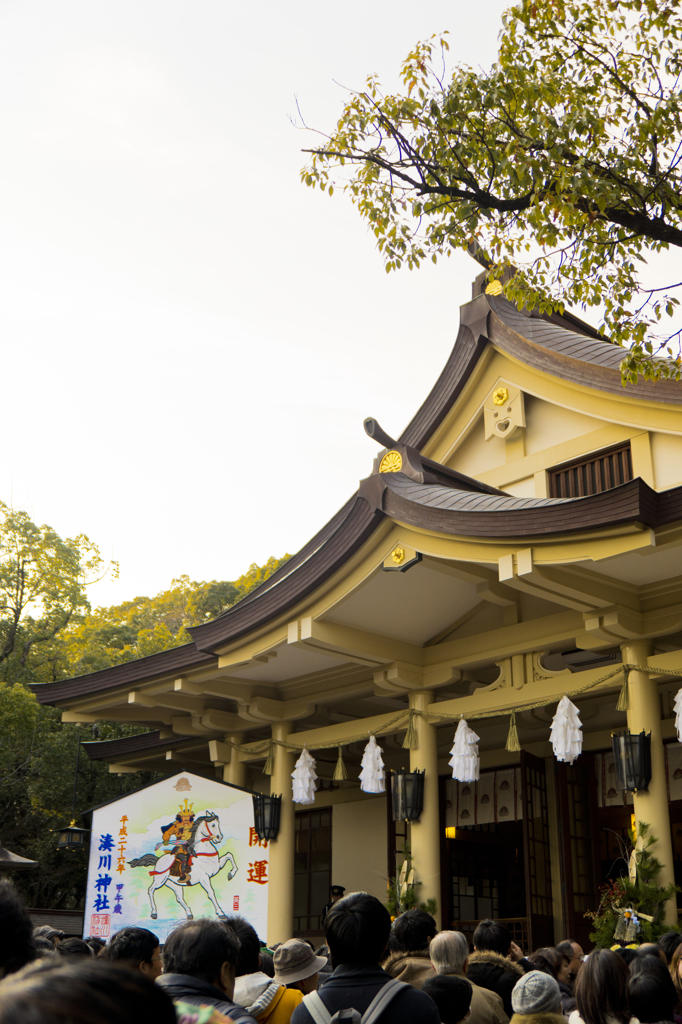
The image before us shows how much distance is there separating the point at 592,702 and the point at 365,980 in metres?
8.80

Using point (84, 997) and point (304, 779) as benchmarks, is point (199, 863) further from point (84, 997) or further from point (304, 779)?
point (84, 997)

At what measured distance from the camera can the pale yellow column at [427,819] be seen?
10.3 m

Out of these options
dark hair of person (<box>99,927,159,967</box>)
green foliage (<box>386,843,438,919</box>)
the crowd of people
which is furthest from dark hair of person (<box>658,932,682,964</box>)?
green foliage (<box>386,843,438,919</box>)

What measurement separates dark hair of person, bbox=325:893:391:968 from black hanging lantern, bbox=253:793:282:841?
9.00 m

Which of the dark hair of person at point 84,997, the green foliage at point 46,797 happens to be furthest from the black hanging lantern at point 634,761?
the green foliage at point 46,797

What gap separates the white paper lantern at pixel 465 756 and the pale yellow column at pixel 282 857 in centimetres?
287

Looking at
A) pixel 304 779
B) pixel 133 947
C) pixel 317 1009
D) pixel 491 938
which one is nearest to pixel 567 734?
pixel 304 779

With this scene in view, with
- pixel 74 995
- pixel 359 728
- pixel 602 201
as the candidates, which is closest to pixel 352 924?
pixel 74 995

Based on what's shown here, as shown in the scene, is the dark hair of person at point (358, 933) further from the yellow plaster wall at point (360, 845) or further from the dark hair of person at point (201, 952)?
the yellow plaster wall at point (360, 845)

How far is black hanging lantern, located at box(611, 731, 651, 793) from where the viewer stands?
8.72 metres

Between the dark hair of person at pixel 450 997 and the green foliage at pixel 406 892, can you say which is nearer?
the dark hair of person at pixel 450 997

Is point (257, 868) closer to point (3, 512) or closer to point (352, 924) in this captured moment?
point (352, 924)

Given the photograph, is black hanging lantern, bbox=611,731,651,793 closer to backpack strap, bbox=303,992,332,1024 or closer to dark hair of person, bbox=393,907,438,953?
dark hair of person, bbox=393,907,438,953

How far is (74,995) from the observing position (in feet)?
3.57
